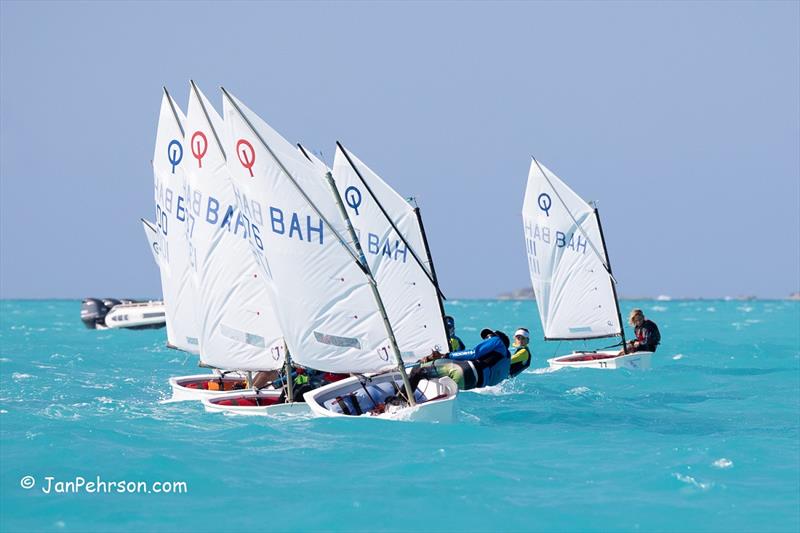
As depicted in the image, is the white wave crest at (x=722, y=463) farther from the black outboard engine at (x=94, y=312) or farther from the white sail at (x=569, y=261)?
the black outboard engine at (x=94, y=312)

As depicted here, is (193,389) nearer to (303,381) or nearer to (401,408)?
(303,381)

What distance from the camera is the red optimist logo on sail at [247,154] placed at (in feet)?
61.9

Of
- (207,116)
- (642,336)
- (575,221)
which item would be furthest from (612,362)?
(207,116)

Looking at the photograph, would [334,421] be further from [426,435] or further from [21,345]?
[21,345]

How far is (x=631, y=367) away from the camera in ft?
106

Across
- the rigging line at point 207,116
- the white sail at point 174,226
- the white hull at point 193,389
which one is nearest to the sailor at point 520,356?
the white hull at point 193,389

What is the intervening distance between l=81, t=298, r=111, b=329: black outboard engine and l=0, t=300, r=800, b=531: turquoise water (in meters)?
48.5

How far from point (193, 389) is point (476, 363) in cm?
650

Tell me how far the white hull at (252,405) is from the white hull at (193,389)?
313 millimetres

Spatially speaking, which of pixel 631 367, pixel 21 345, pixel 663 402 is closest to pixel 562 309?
pixel 631 367

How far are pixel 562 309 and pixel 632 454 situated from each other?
20423 mm

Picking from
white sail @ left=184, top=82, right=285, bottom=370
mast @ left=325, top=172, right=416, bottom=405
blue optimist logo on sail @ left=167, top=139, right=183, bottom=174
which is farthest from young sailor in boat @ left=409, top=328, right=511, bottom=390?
blue optimist logo on sail @ left=167, top=139, right=183, bottom=174

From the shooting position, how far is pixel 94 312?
72438 millimetres

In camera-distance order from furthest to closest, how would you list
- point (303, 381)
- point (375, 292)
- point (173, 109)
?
point (173, 109) → point (303, 381) → point (375, 292)
